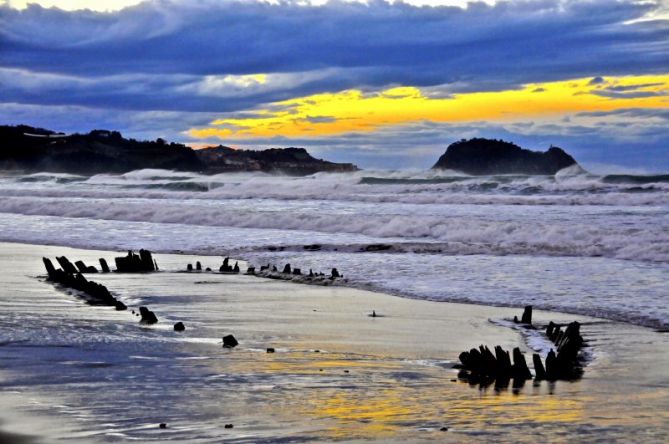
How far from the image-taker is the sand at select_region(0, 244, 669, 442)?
253 inches

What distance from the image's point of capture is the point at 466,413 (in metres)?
6.90

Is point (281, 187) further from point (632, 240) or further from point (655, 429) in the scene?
point (655, 429)

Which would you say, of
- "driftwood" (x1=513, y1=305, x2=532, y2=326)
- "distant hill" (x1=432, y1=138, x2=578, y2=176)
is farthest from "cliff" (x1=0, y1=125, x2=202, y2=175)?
"driftwood" (x1=513, y1=305, x2=532, y2=326)

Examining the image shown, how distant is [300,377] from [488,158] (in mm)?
94055

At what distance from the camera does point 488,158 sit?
100375 mm

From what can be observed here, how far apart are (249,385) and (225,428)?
4.68ft

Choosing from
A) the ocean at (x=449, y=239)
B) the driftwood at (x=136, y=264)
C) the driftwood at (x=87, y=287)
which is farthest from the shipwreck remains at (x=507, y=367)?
the driftwood at (x=136, y=264)

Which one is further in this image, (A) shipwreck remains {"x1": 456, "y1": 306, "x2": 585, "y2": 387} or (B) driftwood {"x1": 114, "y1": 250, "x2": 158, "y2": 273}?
(B) driftwood {"x1": 114, "y1": 250, "x2": 158, "y2": 273}

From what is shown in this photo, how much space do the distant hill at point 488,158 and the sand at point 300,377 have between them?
85.0 metres

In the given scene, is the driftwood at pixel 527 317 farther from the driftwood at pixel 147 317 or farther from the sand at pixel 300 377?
the driftwood at pixel 147 317

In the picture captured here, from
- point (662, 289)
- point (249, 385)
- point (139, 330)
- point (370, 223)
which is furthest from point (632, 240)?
point (249, 385)

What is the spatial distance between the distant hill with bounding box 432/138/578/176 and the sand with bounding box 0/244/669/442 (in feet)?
279

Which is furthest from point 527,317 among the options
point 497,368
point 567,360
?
point 497,368

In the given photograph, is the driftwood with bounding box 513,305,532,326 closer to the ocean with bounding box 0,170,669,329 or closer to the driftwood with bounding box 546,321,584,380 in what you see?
the ocean with bounding box 0,170,669,329
